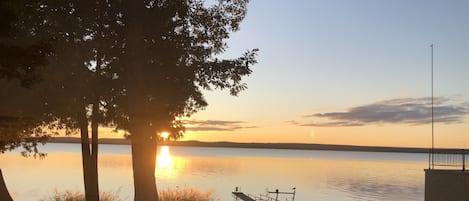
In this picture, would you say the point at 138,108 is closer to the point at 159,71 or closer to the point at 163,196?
the point at 159,71

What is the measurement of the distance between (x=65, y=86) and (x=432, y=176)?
17.1 metres

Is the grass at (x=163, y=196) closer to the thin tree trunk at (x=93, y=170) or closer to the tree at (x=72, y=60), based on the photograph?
the thin tree trunk at (x=93, y=170)

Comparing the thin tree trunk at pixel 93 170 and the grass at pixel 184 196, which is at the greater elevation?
the thin tree trunk at pixel 93 170

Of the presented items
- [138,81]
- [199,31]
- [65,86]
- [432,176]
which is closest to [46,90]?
[65,86]

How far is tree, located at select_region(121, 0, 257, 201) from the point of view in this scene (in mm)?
18312

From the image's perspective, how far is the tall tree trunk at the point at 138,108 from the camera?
1820 cm

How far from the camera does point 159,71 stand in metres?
18.5

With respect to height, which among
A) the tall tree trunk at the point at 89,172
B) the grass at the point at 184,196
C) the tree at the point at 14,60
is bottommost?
the grass at the point at 184,196

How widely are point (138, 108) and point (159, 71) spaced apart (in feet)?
4.51

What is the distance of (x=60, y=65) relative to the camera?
17.3 m

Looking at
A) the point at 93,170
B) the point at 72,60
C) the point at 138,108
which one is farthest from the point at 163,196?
the point at 72,60

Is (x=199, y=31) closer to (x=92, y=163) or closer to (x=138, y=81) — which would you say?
(x=138, y=81)

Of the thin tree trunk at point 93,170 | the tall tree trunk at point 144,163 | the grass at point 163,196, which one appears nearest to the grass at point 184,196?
the grass at point 163,196

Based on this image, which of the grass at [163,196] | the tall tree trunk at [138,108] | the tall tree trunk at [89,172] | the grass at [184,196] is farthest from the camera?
the grass at [184,196]
